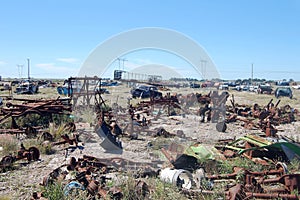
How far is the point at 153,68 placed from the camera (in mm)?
7871

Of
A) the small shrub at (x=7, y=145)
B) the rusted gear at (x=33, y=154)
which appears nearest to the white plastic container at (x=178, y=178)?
the rusted gear at (x=33, y=154)

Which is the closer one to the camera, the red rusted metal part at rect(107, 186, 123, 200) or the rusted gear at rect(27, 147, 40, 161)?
the red rusted metal part at rect(107, 186, 123, 200)

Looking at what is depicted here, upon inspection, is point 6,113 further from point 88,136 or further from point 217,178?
point 217,178

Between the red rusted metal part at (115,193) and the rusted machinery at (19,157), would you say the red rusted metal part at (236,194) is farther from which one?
the rusted machinery at (19,157)

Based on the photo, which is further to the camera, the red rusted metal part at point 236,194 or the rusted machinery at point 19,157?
the rusted machinery at point 19,157

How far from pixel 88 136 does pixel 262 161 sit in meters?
4.82

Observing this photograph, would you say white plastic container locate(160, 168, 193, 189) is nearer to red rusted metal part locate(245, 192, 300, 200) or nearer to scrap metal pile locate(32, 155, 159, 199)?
scrap metal pile locate(32, 155, 159, 199)

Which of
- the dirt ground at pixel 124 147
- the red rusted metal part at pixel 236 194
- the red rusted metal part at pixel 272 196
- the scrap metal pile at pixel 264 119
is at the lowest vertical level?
the dirt ground at pixel 124 147

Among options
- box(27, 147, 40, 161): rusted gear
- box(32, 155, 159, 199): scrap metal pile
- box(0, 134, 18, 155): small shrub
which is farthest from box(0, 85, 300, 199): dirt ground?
box(0, 134, 18, 155): small shrub

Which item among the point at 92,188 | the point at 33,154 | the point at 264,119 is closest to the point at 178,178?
the point at 92,188

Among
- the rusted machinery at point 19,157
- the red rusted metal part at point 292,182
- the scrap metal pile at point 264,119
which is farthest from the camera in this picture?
the scrap metal pile at point 264,119

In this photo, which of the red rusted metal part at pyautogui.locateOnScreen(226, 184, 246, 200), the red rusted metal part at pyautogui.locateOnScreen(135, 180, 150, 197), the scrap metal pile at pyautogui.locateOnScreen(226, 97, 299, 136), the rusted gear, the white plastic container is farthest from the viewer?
the scrap metal pile at pyautogui.locateOnScreen(226, 97, 299, 136)

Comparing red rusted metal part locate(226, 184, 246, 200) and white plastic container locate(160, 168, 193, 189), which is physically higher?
red rusted metal part locate(226, 184, 246, 200)

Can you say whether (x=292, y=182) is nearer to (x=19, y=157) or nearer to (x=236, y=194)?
(x=236, y=194)
